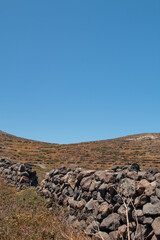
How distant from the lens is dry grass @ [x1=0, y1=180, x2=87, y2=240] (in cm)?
539

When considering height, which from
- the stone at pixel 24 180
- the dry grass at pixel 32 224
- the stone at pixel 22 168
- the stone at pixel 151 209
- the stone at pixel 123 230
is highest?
the stone at pixel 22 168

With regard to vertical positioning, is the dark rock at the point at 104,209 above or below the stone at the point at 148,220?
below

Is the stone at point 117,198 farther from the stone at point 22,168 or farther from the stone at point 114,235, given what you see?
the stone at point 22,168

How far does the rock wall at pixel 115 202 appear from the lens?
483cm

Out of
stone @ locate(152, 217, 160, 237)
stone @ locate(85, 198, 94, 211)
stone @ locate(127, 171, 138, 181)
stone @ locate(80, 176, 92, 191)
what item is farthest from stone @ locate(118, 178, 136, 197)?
stone @ locate(80, 176, 92, 191)

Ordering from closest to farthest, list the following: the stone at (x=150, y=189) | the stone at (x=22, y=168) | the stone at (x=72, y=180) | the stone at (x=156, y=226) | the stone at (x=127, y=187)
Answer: the stone at (x=156, y=226) < the stone at (x=150, y=189) < the stone at (x=127, y=187) < the stone at (x=72, y=180) < the stone at (x=22, y=168)

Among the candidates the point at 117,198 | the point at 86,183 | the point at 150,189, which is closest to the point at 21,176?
the point at 86,183

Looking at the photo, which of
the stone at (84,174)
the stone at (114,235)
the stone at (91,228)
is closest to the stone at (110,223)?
the stone at (114,235)

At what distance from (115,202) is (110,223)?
2.09 feet

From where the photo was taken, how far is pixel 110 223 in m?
5.68

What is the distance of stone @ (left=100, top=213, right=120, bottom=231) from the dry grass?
0.69 meters

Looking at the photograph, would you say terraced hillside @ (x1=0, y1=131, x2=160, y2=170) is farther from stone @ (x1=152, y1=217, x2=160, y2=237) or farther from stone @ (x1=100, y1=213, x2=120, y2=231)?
stone @ (x1=152, y1=217, x2=160, y2=237)

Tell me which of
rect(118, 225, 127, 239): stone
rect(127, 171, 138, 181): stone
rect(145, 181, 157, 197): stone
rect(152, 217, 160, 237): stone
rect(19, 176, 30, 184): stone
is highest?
rect(127, 171, 138, 181): stone

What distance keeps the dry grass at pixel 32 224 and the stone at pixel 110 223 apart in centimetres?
69
